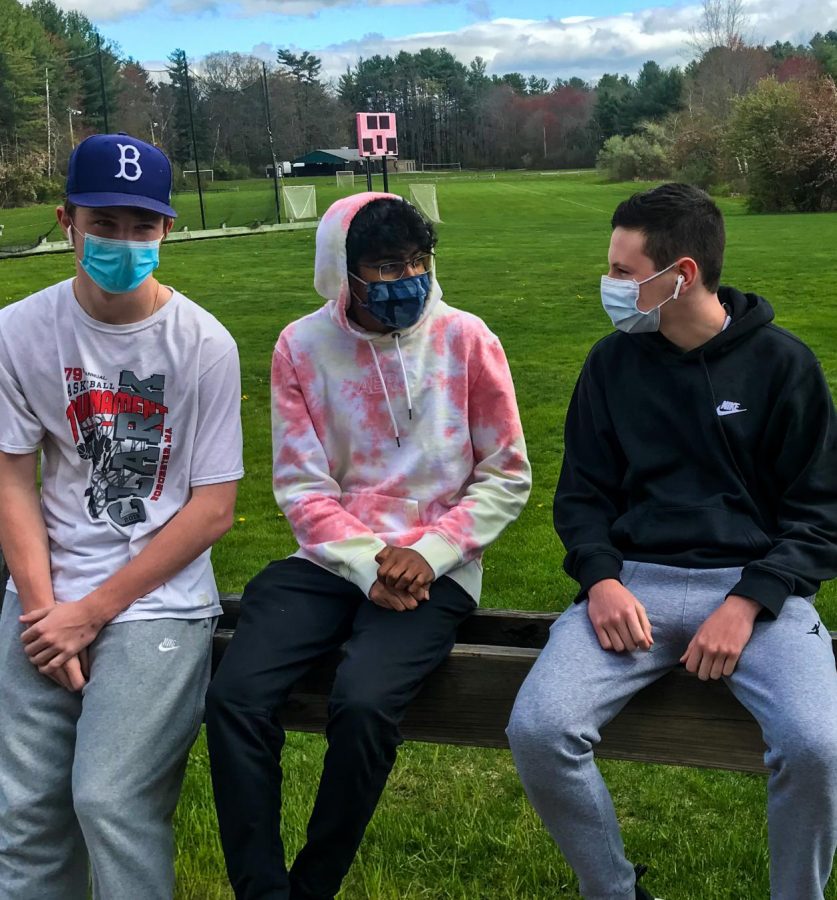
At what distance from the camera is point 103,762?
2.27m

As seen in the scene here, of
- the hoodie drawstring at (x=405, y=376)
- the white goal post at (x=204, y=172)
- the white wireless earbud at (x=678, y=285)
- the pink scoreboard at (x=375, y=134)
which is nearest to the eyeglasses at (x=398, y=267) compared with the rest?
the hoodie drawstring at (x=405, y=376)

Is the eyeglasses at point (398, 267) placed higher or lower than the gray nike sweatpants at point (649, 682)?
higher

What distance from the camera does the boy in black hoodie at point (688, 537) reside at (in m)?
2.18

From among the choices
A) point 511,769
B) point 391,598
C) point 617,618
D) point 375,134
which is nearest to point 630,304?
point 617,618

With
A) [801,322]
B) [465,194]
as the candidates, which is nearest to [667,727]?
[801,322]

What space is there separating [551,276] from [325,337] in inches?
605

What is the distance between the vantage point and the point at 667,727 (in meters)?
2.32

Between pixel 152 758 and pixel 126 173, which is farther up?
pixel 126 173

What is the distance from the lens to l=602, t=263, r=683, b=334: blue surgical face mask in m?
2.70

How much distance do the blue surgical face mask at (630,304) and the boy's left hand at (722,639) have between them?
75 centimetres

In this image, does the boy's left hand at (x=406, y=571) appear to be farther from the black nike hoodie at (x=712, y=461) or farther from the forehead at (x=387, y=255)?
the forehead at (x=387, y=255)

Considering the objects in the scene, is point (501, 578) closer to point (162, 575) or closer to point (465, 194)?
point (162, 575)

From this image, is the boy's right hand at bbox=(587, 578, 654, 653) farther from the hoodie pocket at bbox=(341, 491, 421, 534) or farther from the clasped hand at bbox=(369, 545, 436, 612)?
the hoodie pocket at bbox=(341, 491, 421, 534)

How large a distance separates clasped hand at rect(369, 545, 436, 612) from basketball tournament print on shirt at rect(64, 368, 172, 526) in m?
0.59
